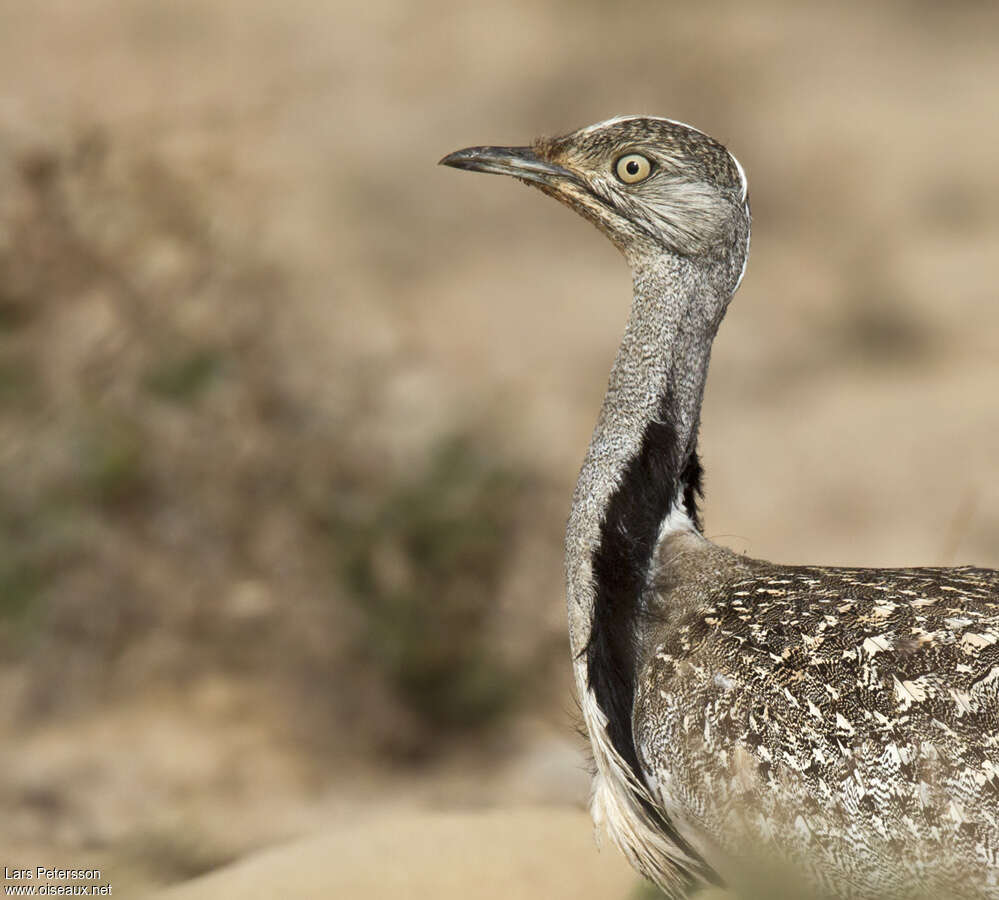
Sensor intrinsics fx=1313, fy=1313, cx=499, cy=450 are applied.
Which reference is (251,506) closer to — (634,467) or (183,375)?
(183,375)

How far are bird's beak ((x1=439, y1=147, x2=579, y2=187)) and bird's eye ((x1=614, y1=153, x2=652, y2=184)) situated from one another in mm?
124

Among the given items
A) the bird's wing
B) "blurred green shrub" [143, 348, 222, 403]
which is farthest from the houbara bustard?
"blurred green shrub" [143, 348, 222, 403]

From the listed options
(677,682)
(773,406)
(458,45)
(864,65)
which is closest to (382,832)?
(677,682)

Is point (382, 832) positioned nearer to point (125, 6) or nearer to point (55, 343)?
point (55, 343)

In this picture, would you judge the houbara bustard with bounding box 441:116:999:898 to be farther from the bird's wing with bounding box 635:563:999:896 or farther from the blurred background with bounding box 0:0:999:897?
the blurred background with bounding box 0:0:999:897

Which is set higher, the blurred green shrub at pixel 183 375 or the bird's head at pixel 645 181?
the blurred green shrub at pixel 183 375

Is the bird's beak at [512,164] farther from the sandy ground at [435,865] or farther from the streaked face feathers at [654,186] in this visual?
the sandy ground at [435,865]

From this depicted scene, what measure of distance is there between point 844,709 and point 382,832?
1.98 meters

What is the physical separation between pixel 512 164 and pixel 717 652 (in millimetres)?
1426

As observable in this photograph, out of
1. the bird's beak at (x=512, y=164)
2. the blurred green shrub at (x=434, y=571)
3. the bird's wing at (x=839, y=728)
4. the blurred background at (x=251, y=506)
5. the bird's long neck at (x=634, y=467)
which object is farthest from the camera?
the blurred green shrub at (x=434, y=571)

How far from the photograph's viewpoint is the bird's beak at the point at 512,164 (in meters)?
3.52

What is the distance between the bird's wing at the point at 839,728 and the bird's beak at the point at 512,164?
1232mm

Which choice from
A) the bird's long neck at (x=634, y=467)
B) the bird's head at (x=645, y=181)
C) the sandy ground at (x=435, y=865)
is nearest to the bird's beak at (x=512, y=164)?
the bird's head at (x=645, y=181)

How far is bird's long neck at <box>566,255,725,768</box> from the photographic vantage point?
127 inches
